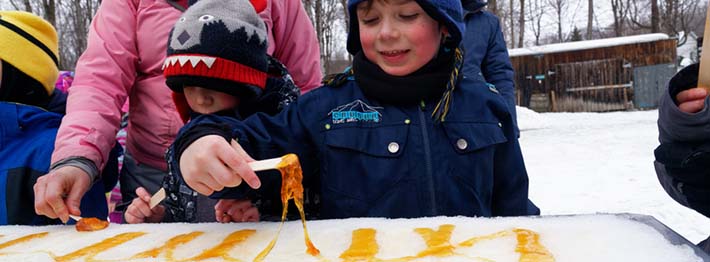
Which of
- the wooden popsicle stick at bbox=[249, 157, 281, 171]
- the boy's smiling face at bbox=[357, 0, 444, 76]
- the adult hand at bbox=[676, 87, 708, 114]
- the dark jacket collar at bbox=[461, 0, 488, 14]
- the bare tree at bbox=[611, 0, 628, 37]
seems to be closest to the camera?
the wooden popsicle stick at bbox=[249, 157, 281, 171]

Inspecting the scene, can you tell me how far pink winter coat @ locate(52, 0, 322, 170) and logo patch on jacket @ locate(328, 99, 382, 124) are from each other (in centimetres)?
57

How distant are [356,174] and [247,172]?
44cm

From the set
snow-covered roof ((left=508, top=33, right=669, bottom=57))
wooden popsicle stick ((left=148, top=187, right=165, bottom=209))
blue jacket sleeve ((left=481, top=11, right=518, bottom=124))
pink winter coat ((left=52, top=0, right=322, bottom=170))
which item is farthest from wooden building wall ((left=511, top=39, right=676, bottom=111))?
wooden popsicle stick ((left=148, top=187, right=165, bottom=209))

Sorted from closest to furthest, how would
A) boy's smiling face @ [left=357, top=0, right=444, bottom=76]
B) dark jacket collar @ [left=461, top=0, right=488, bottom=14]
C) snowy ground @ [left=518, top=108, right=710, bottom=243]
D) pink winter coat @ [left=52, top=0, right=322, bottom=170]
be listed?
boy's smiling face @ [left=357, top=0, right=444, bottom=76] < pink winter coat @ [left=52, top=0, right=322, bottom=170] < dark jacket collar @ [left=461, top=0, right=488, bottom=14] < snowy ground @ [left=518, top=108, right=710, bottom=243]

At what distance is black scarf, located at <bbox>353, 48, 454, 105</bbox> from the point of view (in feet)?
4.46

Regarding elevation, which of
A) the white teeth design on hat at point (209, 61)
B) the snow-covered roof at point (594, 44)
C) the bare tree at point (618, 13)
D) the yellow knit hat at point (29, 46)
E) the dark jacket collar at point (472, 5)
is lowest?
the white teeth design on hat at point (209, 61)

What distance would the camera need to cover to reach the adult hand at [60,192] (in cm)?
132

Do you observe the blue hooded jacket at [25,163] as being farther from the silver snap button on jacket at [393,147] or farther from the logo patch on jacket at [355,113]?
the silver snap button on jacket at [393,147]

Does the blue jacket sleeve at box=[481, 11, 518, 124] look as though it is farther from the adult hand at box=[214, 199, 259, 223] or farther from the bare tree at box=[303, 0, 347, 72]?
the bare tree at box=[303, 0, 347, 72]

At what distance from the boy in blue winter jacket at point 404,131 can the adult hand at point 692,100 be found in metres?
0.41

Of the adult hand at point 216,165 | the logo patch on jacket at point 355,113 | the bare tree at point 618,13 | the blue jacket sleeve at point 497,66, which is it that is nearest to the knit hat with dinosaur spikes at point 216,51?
the logo patch on jacket at point 355,113

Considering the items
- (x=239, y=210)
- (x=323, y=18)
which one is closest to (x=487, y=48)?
(x=239, y=210)

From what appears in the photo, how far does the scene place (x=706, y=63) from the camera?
1.08 m

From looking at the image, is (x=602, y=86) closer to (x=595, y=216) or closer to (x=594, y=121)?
(x=594, y=121)
